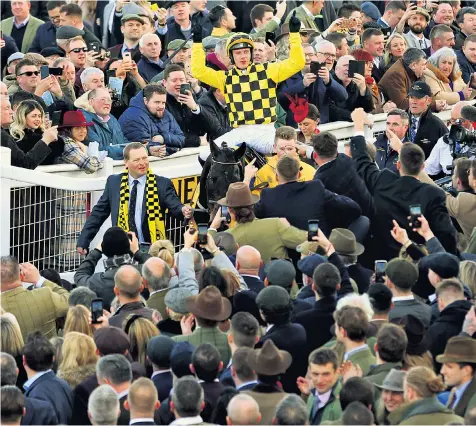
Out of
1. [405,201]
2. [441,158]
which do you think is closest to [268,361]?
[405,201]

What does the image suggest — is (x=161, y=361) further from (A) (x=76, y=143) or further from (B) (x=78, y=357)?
(A) (x=76, y=143)

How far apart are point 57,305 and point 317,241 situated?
1925 millimetres

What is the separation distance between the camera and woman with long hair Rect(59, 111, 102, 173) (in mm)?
15742

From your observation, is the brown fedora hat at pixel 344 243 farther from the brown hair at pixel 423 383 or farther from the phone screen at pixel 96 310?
the brown hair at pixel 423 383

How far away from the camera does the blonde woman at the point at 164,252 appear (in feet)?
43.6

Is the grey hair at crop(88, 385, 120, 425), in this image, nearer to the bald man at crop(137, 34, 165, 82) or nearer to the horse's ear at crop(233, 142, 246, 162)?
the horse's ear at crop(233, 142, 246, 162)

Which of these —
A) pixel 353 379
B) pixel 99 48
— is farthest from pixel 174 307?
pixel 99 48

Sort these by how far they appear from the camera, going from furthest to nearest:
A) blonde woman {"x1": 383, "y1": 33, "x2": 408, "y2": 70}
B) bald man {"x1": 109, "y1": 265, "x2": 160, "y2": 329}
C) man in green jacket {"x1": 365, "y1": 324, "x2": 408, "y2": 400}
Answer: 1. blonde woman {"x1": 383, "y1": 33, "x2": 408, "y2": 70}
2. bald man {"x1": 109, "y1": 265, "x2": 160, "y2": 329}
3. man in green jacket {"x1": 365, "y1": 324, "x2": 408, "y2": 400}

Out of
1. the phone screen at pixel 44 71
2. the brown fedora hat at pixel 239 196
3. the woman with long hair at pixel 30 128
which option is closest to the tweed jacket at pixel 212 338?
the brown fedora hat at pixel 239 196

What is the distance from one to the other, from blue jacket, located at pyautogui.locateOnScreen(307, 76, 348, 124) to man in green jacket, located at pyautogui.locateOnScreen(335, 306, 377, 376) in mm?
6587

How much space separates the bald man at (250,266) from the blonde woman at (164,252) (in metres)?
0.58

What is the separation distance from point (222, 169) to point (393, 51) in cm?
536

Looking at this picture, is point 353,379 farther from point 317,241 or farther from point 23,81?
point 23,81

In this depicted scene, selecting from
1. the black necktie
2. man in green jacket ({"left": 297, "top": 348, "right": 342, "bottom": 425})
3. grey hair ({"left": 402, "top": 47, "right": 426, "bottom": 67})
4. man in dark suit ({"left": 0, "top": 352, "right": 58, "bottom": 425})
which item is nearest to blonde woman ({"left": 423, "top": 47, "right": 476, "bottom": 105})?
grey hair ({"left": 402, "top": 47, "right": 426, "bottom": 67})
